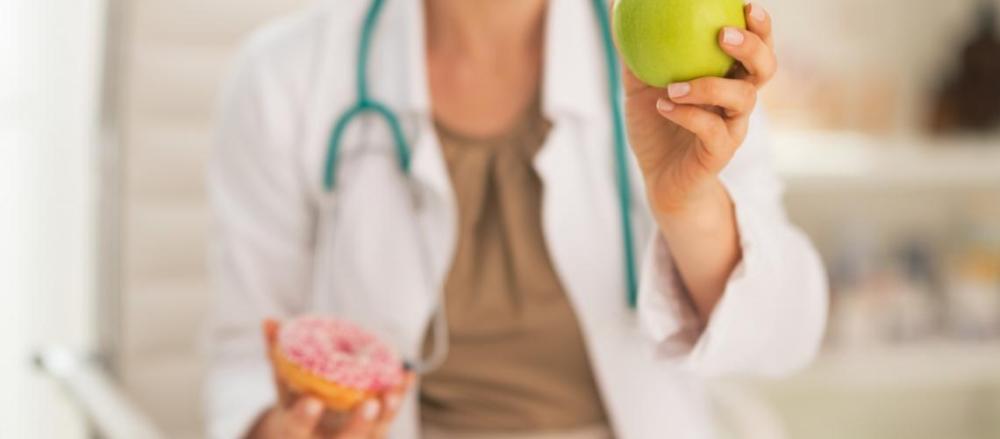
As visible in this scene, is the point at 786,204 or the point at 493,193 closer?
the point at 493,193

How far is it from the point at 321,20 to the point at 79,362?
1.72ft

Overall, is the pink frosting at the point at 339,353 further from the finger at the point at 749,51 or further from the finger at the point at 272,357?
the finger at the point at 749,51

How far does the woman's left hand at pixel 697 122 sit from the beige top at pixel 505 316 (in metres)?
0.25

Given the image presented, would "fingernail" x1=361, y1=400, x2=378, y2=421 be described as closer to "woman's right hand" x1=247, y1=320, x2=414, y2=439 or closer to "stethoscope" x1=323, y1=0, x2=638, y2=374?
"woman's right hand" x1=247, y1=320, x2=414, y2=439

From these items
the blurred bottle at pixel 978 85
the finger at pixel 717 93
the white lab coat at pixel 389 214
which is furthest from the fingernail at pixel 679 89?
the blurred bottle at pixel 978 85

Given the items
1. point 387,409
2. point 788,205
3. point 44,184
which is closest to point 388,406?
point 387,409

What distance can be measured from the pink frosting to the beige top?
6.0 inches

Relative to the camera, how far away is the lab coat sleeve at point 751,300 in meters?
0.82

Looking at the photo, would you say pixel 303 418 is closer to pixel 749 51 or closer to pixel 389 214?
pixel 389 214

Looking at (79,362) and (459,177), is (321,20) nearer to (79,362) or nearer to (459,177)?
(459,177)

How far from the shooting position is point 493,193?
40.9 inches

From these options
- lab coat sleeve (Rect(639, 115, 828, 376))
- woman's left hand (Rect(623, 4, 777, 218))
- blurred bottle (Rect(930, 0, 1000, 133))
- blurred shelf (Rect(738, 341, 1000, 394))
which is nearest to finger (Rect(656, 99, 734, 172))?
woman's left hand (Rect(623, 4, 777, 218))

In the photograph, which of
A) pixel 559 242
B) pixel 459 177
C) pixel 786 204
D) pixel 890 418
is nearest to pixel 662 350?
pixel 559 242

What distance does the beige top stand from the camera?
3.28 feet
